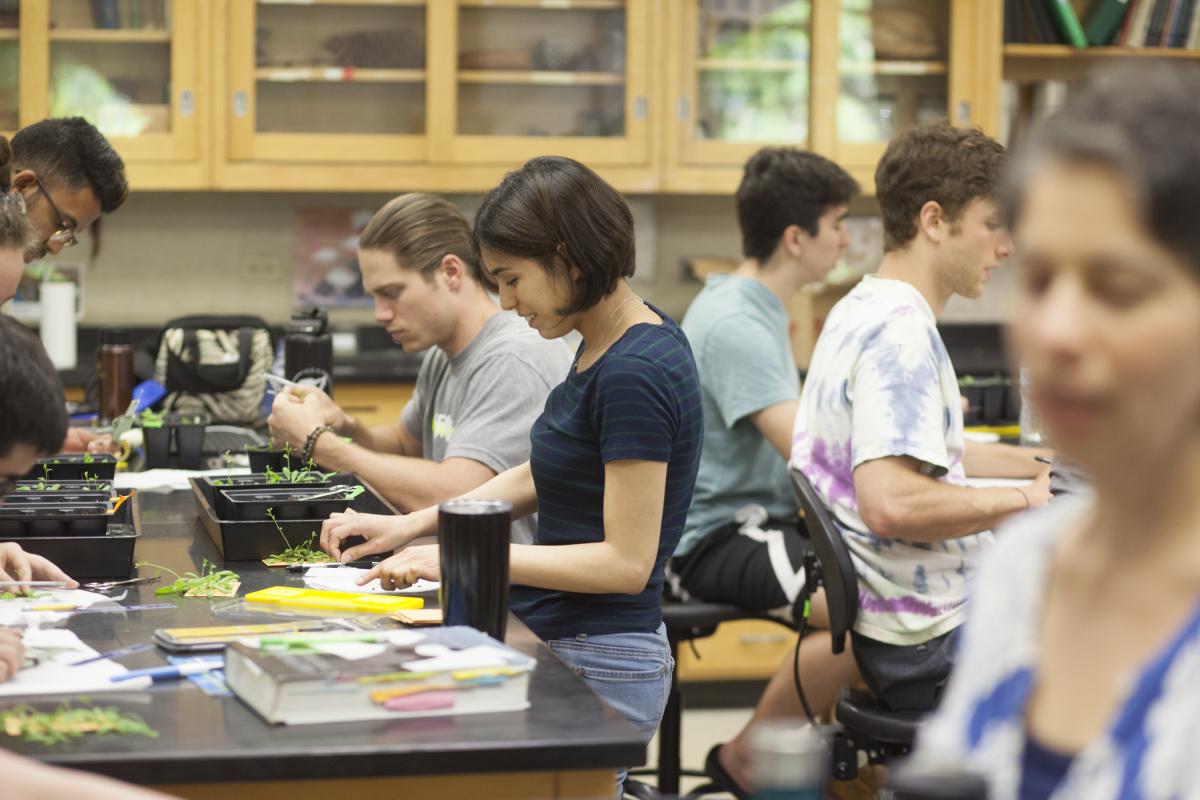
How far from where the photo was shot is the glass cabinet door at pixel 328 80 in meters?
4.77

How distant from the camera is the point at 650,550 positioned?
1852 mm

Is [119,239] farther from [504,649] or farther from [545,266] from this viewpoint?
[504,649]

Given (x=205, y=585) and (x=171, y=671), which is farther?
(x=205, y=585)

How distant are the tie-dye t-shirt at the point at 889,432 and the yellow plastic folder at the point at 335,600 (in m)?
0.80

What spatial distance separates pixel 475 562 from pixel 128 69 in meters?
3.77

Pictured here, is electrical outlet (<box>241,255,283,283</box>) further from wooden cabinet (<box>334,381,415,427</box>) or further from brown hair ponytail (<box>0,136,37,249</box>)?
brown hair ponytail (<box>0,136,37,249</box>)

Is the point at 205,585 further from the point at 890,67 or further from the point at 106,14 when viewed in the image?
the point at 890,67

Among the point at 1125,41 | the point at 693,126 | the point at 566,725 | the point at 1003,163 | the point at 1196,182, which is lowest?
the point at 566,725

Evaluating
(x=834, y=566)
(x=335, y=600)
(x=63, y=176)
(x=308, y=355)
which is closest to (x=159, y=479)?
(x=308, y=355)

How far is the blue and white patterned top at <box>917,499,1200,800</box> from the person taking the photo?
0.78m

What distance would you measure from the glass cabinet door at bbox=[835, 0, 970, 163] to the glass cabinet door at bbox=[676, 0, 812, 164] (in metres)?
0.14

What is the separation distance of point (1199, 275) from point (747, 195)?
2655 mm

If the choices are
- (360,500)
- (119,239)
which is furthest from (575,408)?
(119,239)

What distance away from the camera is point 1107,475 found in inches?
31.0
